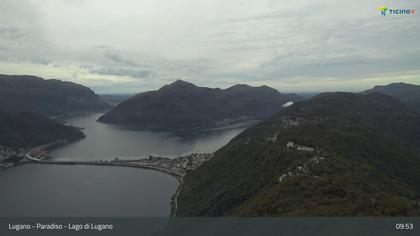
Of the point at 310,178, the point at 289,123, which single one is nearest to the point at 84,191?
the point at 289,123

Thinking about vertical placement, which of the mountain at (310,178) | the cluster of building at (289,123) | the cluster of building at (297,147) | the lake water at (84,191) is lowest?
the lake water at (84,191)

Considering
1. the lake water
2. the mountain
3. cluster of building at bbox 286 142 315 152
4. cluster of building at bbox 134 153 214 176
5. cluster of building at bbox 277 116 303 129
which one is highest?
cluster of building at bbox 277 116 303 129

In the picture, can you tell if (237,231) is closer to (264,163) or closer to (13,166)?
(264,163)

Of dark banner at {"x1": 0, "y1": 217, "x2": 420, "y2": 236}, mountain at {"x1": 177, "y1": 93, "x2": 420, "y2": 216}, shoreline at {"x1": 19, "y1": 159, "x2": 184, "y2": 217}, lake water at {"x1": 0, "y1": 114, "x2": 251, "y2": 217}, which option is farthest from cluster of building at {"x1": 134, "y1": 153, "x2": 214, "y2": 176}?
dark banner at {"x1": 0, "y1": 217, "x2": 420, "y2": 236}

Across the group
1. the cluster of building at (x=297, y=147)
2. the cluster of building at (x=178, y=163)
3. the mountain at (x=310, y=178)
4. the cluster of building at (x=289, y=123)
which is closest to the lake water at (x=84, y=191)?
the cluster of building at (x=178, y=163)

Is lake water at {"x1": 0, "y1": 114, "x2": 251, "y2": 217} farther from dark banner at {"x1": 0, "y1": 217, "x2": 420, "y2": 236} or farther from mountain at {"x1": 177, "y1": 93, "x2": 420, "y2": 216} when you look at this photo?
dark banner at {"x1": 0, "y1": 217, "x2": 420, "y2": 236}

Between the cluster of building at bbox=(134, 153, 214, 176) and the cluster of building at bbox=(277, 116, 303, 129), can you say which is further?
the cluster of building at bbox=(134, 153, 214, 176)

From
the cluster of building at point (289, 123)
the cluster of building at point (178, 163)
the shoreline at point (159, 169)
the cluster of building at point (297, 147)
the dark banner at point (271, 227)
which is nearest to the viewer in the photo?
the dark banner at point (271, 227)

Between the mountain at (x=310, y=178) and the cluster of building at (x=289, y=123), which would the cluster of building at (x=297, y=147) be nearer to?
the mountain at (x=310, y=178)
